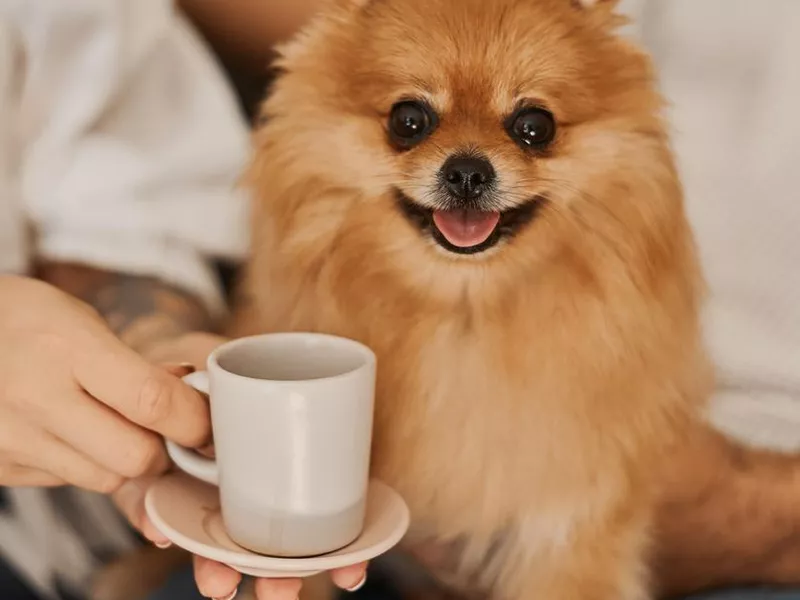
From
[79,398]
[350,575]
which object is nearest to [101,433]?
[79,398]

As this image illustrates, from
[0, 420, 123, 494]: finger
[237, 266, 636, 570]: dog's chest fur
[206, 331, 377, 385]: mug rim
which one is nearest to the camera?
[206, 331, 377, 385]: mug rim

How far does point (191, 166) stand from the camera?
1.22 m

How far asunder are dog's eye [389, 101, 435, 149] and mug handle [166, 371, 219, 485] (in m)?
0.32

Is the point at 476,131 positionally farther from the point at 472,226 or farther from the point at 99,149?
the point at 99,149

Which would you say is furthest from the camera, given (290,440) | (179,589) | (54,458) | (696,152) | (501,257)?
(696,152)

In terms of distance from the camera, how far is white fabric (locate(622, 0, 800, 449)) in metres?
1.12

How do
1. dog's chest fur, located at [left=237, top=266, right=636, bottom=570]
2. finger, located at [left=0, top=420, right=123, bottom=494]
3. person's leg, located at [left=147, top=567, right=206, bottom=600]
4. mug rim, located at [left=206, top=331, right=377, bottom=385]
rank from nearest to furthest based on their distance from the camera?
mug rim, located at [left=206, top=331, right=377, bottom=385] → finger, located at [left=0, top=420, right=123, bottom=494] → dog's chest fur, located at [left=237, top=266, right=636, bottom=570] → person's leg, located at [left=147, top=567, right=206, bottom=600]

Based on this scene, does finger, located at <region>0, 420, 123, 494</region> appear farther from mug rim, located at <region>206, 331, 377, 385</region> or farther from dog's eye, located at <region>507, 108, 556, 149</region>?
dog's eye, located at <region>507, 108, 556, 149</region>

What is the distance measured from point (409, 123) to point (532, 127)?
127 mm

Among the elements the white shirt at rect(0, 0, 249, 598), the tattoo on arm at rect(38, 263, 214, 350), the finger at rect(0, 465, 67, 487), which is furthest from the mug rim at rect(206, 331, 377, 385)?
the white shirt at rect(0, 0, 249, 598)

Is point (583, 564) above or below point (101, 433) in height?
below

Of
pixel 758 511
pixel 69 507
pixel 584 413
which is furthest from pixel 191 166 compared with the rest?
pixel 758 511

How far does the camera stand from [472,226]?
0.86m

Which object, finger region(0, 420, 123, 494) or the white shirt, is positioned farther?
the white shirt
